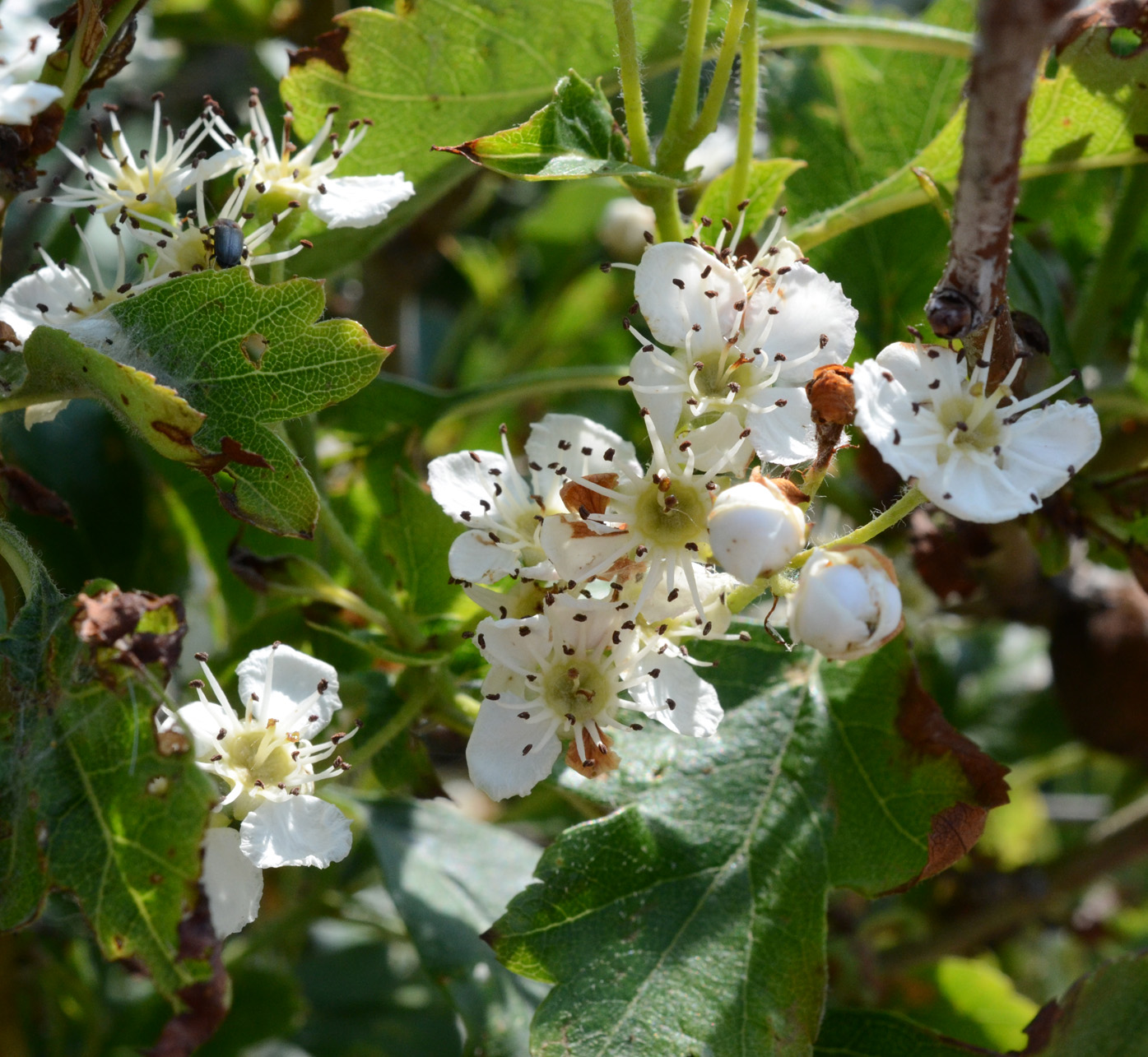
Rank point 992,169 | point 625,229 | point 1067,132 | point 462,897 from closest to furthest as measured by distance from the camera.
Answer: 1. point 992,169
2. point 1067,132
3. point 462,897
4. point 625,229

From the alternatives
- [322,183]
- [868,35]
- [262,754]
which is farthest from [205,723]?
[868,35]

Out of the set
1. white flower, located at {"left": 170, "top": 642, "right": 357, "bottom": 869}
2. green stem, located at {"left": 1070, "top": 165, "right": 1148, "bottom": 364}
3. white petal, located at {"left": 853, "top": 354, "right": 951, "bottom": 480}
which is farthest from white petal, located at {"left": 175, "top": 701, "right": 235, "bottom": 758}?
green stem, located at {"left": 1070, "top": 165, "right": 1148, "bottom": 364}

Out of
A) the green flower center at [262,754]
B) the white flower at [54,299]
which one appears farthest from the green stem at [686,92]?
the green flower center at [262,754]

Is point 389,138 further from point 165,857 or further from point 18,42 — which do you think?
point 165,857

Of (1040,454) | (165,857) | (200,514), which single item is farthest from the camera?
(200,514)

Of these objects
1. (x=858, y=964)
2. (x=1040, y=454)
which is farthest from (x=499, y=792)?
(x=858, y=964)

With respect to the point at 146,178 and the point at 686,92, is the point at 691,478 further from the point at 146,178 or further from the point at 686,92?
the point at 146,178

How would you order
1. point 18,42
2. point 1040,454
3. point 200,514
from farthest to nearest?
point 200,514 → point 18,42 → point 1040,454
